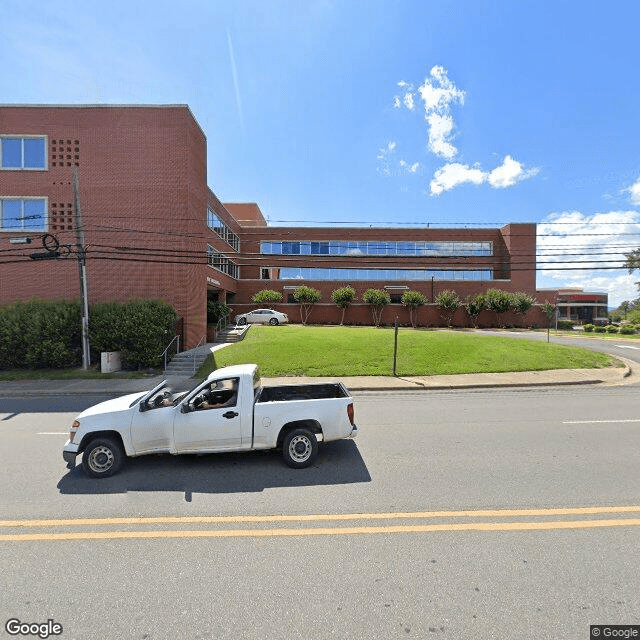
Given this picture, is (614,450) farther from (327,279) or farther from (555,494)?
(327,279)

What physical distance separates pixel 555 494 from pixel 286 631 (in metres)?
3.68

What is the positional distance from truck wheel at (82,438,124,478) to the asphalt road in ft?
0.49

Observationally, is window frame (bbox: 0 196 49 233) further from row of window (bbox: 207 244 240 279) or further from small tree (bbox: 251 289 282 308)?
small tree (bbox: 251 289 282 308)

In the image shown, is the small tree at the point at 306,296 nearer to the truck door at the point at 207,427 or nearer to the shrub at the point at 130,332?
the shrub at the point at 130,332

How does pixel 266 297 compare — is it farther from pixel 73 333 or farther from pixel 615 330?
pixel 615 330

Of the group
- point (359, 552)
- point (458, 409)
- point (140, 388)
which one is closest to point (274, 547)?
point (359, 552)

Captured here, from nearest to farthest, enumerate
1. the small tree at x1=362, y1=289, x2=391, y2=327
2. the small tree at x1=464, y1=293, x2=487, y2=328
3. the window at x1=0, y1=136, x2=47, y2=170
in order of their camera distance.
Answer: the window at x1=0, y1=136, x2=47, y2=170 < the small tree at x1=362, y1=289, x2=391, y2=327 < the small tree at x1=464, y1=293, x2=487, y2=328

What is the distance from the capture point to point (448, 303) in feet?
115

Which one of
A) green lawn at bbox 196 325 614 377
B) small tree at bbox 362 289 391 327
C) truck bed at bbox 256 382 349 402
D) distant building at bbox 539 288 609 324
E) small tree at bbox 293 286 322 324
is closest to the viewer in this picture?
truck bed at bbox 256 382 349 402

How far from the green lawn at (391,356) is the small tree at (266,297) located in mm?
14897

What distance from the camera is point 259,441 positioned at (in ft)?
16.8

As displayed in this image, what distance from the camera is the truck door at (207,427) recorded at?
5.00 meters

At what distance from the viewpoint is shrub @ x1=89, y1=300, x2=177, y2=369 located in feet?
51.1

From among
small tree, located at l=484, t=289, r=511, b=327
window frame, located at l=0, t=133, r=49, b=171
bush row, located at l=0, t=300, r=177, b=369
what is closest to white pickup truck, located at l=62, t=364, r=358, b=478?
bush row, located at l=0, t=300, r=177, b=369
